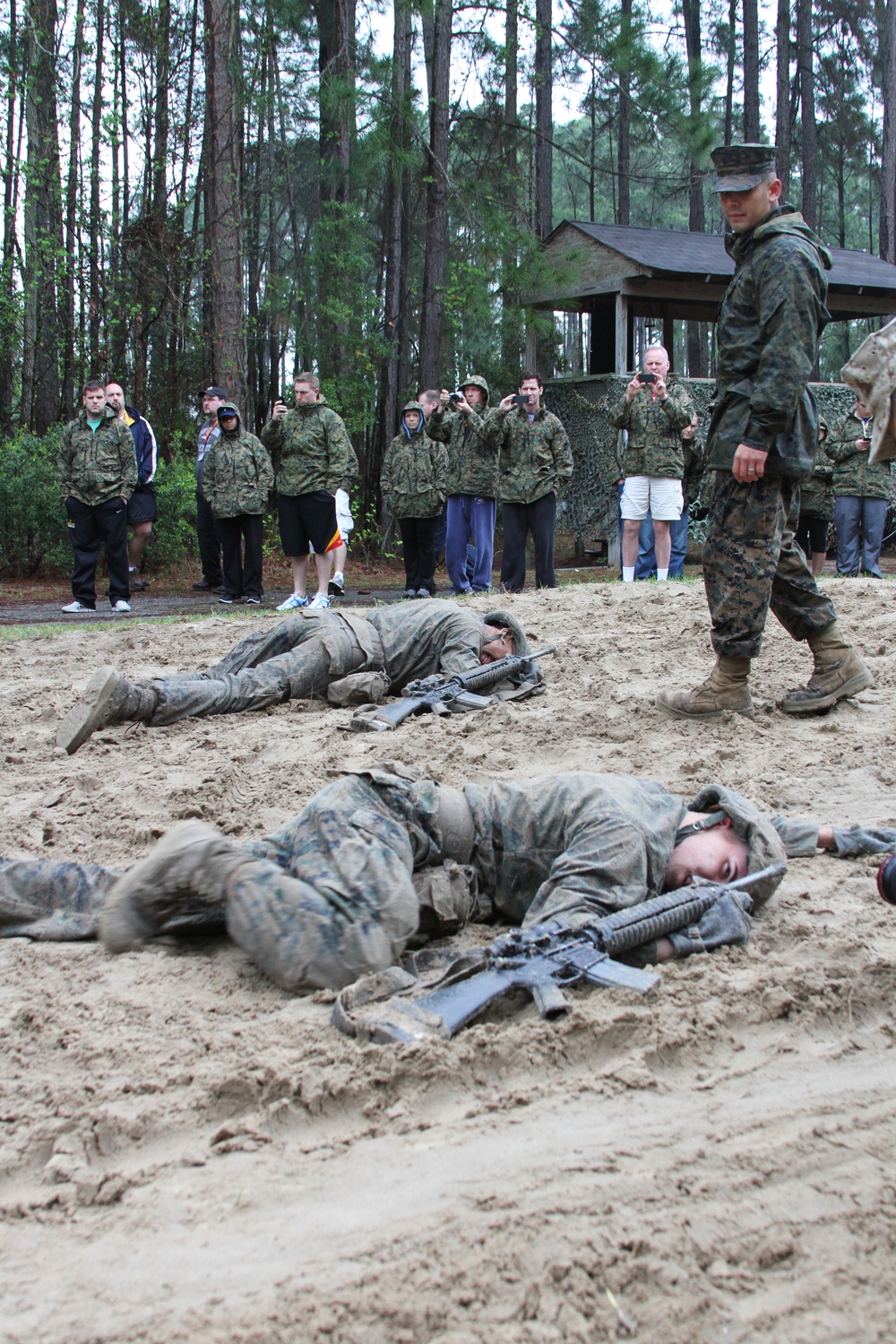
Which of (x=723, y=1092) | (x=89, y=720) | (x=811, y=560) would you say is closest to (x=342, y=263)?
(x=811, y=560)

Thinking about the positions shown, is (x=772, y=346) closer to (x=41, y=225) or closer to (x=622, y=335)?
(x=622, y=335)

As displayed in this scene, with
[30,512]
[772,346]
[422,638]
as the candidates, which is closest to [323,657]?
[422,638]

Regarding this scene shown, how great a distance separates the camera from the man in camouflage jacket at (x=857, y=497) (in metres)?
11.0

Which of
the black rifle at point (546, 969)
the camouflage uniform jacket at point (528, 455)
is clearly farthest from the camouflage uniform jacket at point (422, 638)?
the camouflage uniform jacket at point (528, 455)

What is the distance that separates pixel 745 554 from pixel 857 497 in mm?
6885

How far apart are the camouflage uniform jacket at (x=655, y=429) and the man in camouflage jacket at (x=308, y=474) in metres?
2.48

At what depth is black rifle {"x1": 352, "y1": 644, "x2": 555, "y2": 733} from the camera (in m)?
5.35

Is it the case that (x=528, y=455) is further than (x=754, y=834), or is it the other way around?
(x=528, y=455)

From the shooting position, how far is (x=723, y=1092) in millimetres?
2232

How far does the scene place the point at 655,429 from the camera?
10047 millimetres

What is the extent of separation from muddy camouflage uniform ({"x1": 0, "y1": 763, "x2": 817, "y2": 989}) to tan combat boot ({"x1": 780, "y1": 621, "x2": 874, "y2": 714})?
2.28 m

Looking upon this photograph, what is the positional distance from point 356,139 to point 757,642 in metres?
13.2

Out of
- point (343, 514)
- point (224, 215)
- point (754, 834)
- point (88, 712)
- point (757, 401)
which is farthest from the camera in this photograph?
point (224, 215)

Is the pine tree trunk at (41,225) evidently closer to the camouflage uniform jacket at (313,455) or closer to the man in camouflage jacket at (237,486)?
the man in camouflage jacket at (237,486)
